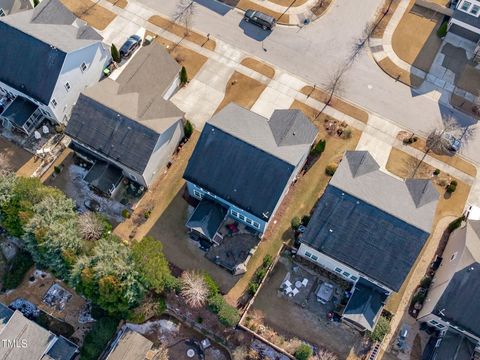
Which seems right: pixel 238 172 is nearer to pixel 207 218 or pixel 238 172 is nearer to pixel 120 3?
pixel 207 218

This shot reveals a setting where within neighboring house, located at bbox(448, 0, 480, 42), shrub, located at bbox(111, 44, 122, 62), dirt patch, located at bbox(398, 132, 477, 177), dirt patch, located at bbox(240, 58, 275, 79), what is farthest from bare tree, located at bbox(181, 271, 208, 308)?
neighboring house, located at bbox(448, 0, 480, 42)

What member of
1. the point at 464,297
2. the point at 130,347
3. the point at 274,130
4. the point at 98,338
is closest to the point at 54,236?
the point at 98,338

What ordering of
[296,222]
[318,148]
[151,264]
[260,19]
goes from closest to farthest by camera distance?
[151,264]
[296,222]
[318,148]
[260,19]

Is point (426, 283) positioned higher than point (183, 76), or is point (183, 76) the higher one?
point (183, 76)

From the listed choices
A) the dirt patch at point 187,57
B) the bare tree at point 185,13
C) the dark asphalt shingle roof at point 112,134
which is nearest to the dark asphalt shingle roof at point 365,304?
the dark asphalt shingle roof at point 112,134

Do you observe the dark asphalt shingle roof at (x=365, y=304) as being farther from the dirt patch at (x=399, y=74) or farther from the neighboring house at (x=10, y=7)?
the neighboring house at (x=10, y=7)

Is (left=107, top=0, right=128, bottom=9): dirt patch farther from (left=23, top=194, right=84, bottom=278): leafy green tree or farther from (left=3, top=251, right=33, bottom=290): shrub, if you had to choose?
(left=3, top=251, right=33, bottom=290): shrub
